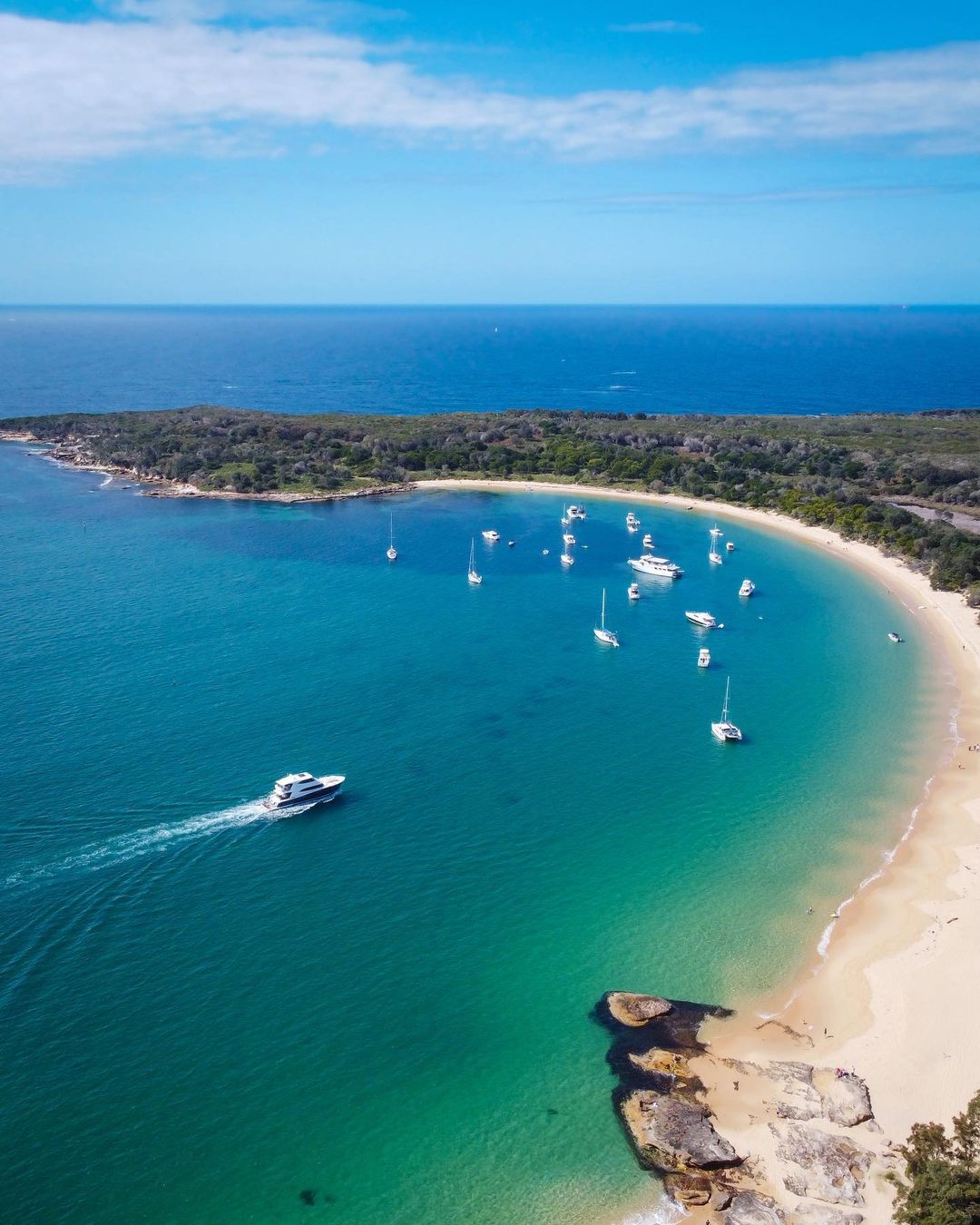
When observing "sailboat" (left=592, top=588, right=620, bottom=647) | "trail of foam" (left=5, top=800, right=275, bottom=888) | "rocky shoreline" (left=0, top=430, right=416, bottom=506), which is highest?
"rocky shoreline" (left=0, top=430, right=416, bottom=506)

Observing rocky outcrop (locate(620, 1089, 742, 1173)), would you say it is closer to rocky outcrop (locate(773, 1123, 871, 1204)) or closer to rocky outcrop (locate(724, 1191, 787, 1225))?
rocky outcrop (locate(724, 1191, 787, 1225))

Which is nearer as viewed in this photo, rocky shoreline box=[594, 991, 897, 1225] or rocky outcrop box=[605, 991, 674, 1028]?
rocky shoreline box=[594, 991, 897, 1225]

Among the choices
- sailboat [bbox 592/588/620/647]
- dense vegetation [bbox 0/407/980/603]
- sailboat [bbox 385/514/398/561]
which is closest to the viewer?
sailboat [bbox 592/588/620/647]

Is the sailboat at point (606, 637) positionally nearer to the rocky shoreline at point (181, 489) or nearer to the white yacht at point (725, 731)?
the white yacht at point (725, 731)

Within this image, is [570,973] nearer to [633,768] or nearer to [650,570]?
[633,768]

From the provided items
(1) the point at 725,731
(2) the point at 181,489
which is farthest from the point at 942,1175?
(2) the point at 181,489

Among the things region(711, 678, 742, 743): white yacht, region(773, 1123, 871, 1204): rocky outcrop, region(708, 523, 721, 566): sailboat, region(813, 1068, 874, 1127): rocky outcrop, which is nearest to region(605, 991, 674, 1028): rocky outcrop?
region(813, 1068, 874, 1127): rocky outcrop

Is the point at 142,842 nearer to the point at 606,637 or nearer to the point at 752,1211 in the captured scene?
the point at 752,1211

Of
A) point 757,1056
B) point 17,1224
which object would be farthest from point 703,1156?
point 17,1224
